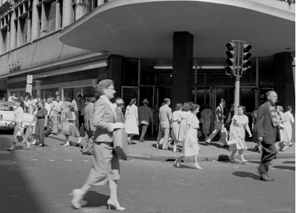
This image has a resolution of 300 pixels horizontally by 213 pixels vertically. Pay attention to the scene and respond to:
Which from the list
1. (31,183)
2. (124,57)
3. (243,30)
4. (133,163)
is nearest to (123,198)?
(31,183)

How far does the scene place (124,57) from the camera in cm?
1981

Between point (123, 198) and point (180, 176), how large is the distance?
2.45 m

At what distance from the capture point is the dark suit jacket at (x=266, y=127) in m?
7.69

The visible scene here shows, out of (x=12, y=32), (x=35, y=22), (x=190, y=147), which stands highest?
(x=12, y=32)

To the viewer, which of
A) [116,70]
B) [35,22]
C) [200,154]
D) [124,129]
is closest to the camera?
[124,129]

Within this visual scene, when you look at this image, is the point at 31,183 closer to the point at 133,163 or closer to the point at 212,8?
the point at 133,163

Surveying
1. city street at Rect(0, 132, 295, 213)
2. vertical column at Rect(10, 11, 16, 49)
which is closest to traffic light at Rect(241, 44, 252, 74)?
city street at Rect(0, 132, 295, 213)

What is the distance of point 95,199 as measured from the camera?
18.8 ft

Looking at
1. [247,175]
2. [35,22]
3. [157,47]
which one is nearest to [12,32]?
[35,22]

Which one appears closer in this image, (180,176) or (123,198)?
(123,198)

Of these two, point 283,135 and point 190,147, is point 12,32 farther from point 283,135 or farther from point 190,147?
point 190,147

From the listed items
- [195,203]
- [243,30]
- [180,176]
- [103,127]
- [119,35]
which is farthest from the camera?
[119,35]

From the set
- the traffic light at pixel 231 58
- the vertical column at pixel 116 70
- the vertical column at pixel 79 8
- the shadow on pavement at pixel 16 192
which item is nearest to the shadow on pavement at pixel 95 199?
the shadow on pavement at pixel 16 192

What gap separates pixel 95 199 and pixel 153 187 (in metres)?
1.34
